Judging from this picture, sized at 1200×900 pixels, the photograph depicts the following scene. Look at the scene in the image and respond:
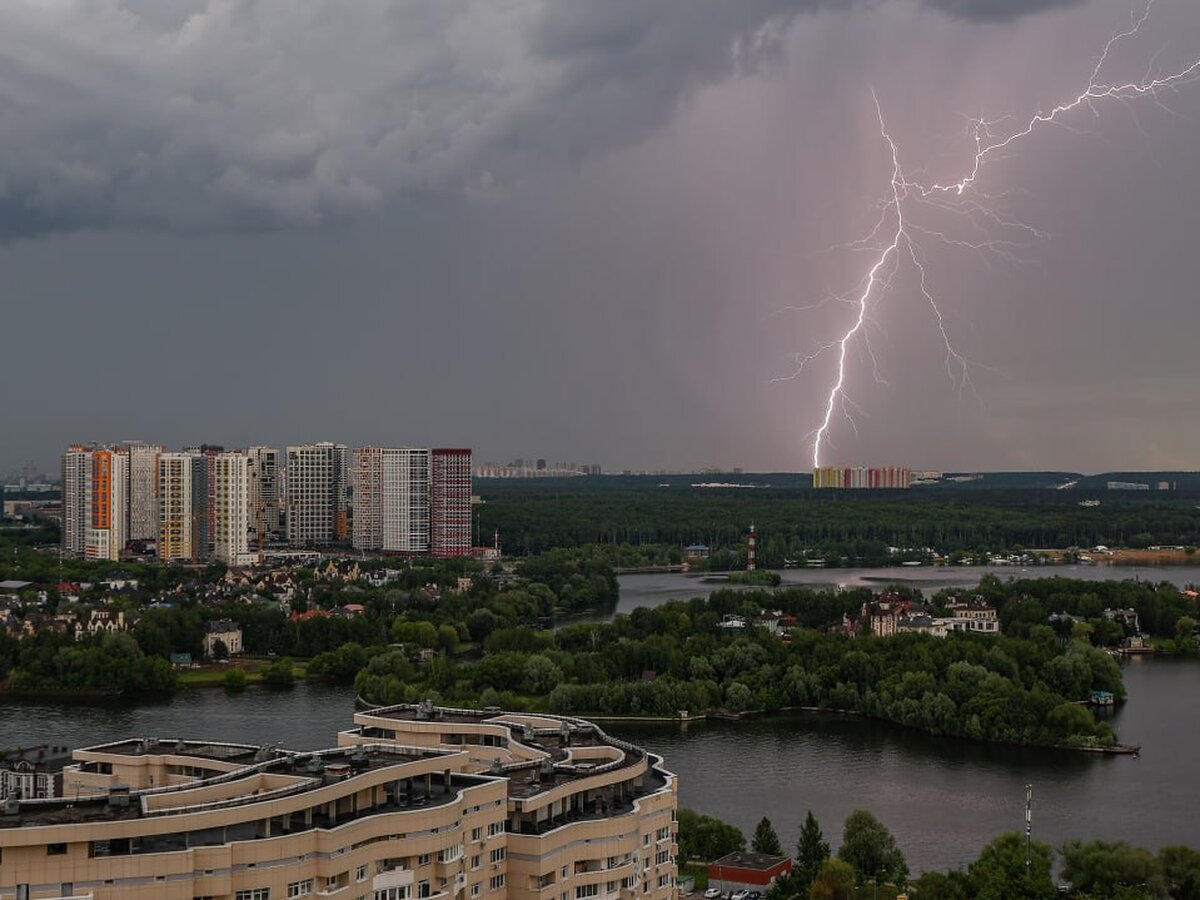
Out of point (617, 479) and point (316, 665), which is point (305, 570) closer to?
point (316, 665)

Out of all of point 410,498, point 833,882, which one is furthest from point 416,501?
point 833,882

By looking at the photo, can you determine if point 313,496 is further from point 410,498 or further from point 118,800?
point 118,800

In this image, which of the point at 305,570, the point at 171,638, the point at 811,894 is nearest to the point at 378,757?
the point at 811,894

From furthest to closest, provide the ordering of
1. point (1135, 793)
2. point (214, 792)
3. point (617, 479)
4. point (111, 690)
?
1. point (617, 479)
2. point (111, 690)
3. point (1135, 793)
4. point (214, 792)

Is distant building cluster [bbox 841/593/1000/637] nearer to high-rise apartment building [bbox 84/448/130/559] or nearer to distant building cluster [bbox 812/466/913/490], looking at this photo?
high-rise apartment building [bbox 84/448/130/559]

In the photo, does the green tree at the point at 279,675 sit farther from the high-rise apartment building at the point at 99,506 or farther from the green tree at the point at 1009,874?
the high-rise apartment building at the point at 99,506

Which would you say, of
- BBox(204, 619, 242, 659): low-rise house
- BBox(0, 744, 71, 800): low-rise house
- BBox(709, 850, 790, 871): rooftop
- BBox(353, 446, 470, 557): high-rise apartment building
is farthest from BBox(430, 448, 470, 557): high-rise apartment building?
BBox(709, 850, 790, 871): rooftop
